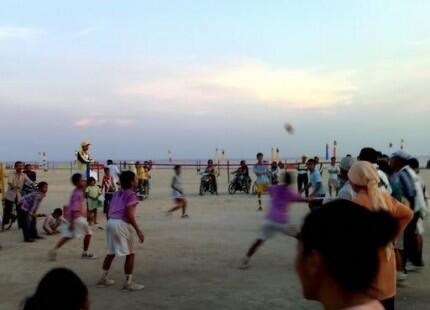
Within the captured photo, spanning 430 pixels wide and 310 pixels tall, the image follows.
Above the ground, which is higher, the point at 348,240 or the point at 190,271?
the point at 348,240

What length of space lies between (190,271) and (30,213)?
4.78 m

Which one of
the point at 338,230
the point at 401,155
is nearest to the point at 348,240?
the point at 338,230

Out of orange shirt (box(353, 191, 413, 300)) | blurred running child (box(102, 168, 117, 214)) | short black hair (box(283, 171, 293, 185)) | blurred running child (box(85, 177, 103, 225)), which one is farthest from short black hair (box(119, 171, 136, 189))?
blurred running child (box(102, 168, 117, 214))

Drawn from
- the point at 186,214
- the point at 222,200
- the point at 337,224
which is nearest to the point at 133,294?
the point at 337,224

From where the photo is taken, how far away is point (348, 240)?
159 centimetres

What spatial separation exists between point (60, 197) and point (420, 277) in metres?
17.2

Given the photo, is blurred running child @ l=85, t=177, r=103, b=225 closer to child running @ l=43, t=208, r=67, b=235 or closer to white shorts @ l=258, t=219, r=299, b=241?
child running @ l=43, t=208, r=67, b=235

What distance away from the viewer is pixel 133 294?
7027mm

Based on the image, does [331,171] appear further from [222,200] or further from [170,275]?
[170,275]

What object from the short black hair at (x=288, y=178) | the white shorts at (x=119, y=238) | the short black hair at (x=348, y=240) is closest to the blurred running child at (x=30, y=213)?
the white shorts at (x=119, y=238)

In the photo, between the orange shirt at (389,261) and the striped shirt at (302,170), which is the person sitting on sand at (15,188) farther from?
the striped shirt at (302,170)

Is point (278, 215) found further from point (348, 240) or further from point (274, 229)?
point (348, 240)

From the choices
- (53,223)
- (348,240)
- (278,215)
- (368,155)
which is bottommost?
(53,223)

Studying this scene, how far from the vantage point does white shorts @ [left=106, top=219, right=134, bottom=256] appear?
725cm
